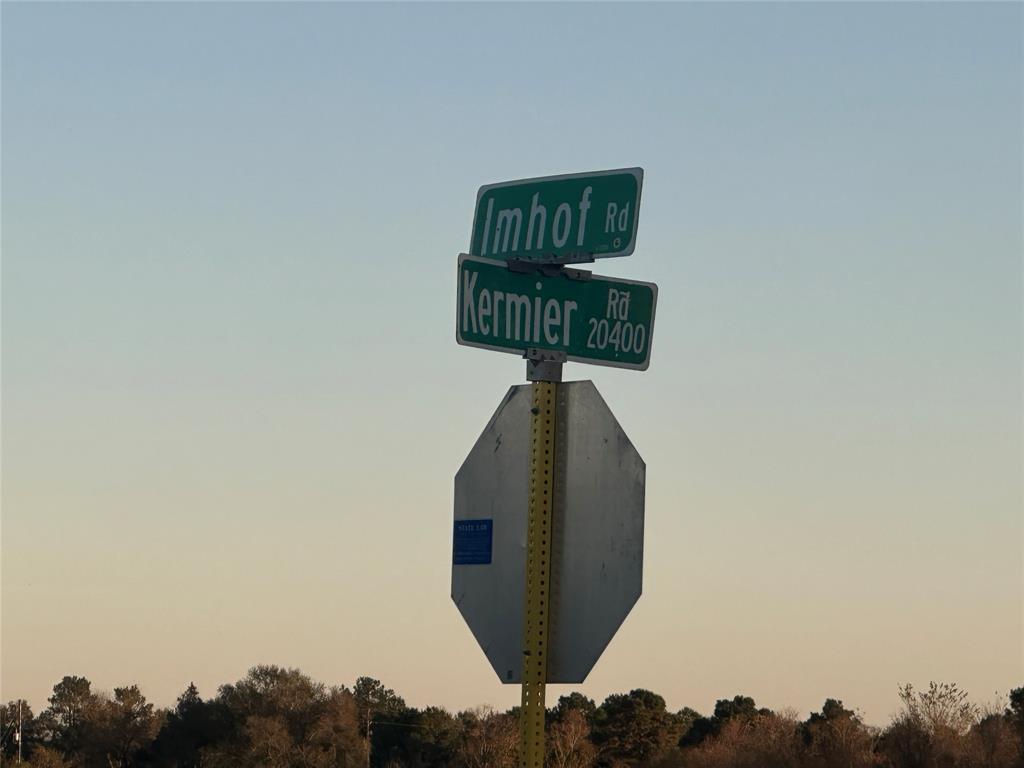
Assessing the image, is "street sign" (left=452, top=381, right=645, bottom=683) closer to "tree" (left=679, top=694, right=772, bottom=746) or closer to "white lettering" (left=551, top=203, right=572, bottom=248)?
"white lettering" (left=551, top=203, right=572, bottom=248)

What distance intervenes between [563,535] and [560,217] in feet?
5.11

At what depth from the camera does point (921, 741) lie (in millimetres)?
57219

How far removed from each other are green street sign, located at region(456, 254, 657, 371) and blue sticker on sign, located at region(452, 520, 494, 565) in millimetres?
859

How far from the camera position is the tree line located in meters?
63.5

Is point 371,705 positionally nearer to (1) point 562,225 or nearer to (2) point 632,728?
(2) point 632,728

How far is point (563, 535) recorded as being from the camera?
8414 mm

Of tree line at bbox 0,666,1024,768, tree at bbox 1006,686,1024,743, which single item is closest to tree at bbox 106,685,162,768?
tree line at bbox 0,666,1024,768

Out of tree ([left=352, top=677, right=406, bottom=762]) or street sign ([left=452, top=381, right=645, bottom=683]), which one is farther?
tree ([left=352, top=677, right=406, bottom=762])

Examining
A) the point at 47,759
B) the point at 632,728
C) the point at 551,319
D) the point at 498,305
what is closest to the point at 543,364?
the point at 551,319

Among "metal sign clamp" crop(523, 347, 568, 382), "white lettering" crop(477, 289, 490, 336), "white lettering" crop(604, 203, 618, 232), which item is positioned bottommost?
"metal sign clamp" crop(523, 347, 568, 382)

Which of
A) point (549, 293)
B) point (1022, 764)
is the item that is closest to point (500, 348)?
point (549, 293)

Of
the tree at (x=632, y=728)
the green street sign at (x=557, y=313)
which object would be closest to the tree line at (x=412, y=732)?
the tree at (x=632, y=728)

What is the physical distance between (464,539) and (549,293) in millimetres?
1257

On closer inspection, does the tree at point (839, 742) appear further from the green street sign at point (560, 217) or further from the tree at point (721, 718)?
the green street sign at point (560, 217)
